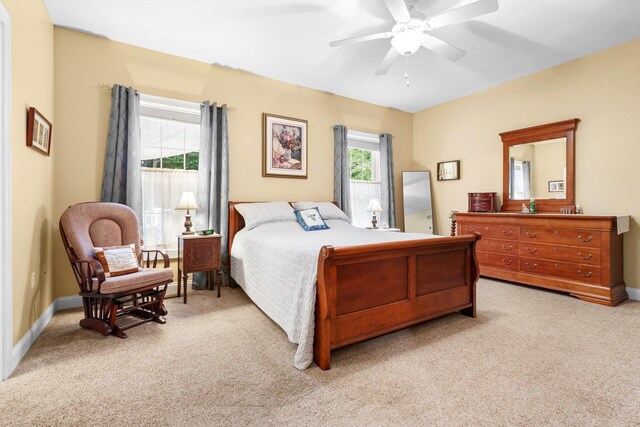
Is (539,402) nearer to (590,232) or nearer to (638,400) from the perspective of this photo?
(638,400)

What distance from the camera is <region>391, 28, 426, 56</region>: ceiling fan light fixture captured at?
265cm

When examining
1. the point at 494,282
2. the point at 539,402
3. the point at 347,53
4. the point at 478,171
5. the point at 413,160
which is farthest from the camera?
the point at 413,160

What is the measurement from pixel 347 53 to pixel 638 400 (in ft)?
12.6

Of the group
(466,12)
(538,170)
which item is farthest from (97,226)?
A: (538,170)

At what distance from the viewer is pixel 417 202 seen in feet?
18.8

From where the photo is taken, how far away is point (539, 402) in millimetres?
1668

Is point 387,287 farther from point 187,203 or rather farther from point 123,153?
point 123,153

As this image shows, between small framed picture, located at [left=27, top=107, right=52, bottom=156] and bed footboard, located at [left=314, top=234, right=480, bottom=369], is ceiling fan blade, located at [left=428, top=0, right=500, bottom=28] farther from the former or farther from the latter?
small framed picture, located at [left=27, top=107, right=52, bottom=156]

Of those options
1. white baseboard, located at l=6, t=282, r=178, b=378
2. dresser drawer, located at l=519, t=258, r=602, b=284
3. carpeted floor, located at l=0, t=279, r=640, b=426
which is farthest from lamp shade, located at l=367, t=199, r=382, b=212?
white baseboard, located at l=6, t=282, r=178, b=378

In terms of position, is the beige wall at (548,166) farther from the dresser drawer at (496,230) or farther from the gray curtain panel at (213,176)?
the gray curtain panel at (213,176)

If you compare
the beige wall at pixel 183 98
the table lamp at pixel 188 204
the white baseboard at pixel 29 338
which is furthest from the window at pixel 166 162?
the white baseboard at pixel 29 338

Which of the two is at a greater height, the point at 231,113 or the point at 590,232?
the point at 231,113

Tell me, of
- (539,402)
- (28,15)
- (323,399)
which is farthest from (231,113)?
(539,402)

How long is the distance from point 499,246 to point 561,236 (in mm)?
742
